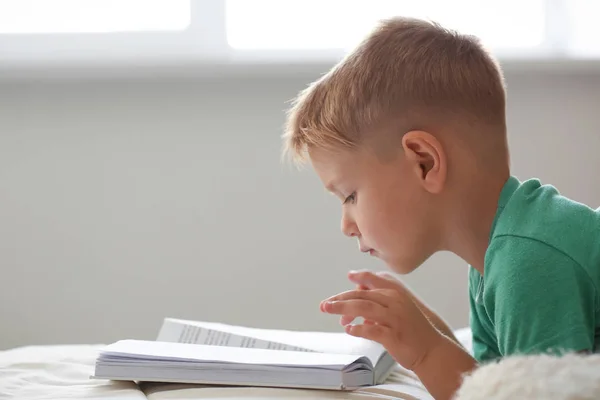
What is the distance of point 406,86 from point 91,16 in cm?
140

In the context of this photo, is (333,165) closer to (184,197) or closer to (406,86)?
(406,86)

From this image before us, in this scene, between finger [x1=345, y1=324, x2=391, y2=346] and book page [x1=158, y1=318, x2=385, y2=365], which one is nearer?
finger [x1=345, y1=324, x2=391, y2=346]

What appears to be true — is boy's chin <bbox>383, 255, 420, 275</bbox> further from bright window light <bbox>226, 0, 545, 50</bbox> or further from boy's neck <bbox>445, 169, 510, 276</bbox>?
bright window light <bbox>226, 0, 545, 50</bbox>

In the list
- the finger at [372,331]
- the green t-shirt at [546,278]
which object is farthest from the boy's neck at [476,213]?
the finger at [372,331]

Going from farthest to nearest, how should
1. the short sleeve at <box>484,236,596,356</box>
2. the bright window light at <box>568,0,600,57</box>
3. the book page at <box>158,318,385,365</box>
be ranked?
the bright window light at <box>568,0,600,57</box> < the book page at <box>158,318,385,365</box> < the short sleeve at <box>484,236,596,356</box>

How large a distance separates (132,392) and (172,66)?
50.5 inches

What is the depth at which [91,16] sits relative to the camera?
2.39 m

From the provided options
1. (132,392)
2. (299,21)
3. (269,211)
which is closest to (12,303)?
(269,211)

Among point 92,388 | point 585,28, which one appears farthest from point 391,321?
point 585,28

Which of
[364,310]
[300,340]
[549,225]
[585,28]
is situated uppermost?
[585,28]

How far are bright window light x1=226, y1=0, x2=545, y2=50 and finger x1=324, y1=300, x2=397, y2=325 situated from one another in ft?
4.41

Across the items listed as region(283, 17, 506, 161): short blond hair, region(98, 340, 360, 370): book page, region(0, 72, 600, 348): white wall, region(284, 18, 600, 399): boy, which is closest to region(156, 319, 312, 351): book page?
region(98, 340, 360, 370): book page

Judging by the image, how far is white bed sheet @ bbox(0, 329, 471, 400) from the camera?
116cm

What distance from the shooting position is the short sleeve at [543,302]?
1.03 meters
